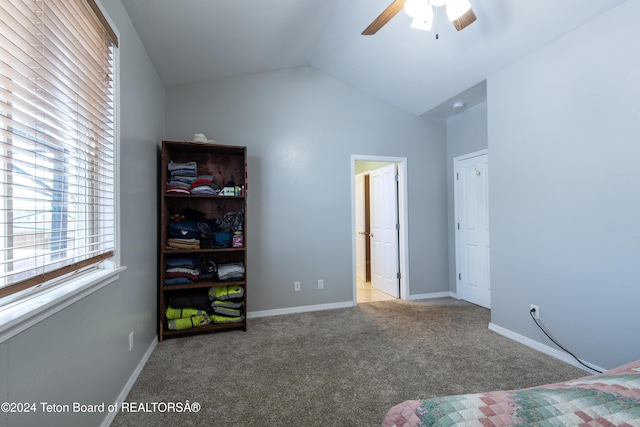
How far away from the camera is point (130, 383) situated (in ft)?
6.41

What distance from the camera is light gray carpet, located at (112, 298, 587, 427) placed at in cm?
172

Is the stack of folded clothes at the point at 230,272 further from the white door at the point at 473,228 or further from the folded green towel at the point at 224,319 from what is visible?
the white door at the point at 473,228

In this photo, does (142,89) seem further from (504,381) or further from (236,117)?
(504,381)

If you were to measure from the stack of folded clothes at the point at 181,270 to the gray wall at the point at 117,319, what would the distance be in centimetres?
15

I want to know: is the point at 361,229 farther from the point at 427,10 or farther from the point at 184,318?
the point at 427,10

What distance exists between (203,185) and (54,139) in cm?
169

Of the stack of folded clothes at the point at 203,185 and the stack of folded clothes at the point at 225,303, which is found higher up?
the stack of folded clothes at the point at 203,185

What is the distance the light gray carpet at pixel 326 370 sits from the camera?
1719mm

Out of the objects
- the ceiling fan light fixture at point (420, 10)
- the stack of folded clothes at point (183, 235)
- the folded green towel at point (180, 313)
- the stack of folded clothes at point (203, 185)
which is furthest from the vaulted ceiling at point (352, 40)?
the folded green towel at point (180, 313)

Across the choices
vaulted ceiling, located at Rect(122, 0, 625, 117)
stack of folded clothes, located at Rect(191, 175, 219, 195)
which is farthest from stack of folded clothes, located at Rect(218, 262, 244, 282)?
vaulted ceiling, located at Rect(122, 0, 625, 117)

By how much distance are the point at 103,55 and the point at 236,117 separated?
5.64 feet

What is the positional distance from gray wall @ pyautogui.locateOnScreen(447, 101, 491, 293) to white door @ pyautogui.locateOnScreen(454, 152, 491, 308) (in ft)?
0.26

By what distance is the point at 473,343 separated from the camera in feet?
A: 8.63

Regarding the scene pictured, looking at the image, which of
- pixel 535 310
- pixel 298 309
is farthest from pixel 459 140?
pixel 298 309
